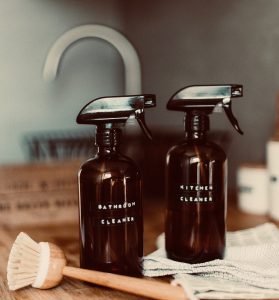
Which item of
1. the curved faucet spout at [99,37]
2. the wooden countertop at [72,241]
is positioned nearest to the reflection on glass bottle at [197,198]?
the wooden countertop at [72,241]

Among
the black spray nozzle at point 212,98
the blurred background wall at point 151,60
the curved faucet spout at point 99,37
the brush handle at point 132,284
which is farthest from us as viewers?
the blurred background wall at point 151,60

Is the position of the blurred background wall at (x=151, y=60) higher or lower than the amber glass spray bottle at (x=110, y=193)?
higher

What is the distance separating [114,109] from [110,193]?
10 cm

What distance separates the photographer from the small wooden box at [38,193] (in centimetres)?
94

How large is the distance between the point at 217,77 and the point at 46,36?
40cm

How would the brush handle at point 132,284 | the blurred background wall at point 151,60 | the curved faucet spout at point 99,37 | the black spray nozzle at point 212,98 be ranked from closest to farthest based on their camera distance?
the brush handle at point 132,284, the black spray nozzle at point 212,98, the curved faucet spout at point 99,37, the blurred background wall at point 151,60

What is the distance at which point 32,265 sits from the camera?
59 centimetres

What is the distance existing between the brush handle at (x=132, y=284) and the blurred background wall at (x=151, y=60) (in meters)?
0.62

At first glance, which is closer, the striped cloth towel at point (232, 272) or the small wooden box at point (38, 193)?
the striped cloth towel at point (232, 272)

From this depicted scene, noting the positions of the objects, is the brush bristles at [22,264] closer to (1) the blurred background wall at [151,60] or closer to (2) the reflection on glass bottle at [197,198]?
(2) the reflection on glass bottle at [197,198]

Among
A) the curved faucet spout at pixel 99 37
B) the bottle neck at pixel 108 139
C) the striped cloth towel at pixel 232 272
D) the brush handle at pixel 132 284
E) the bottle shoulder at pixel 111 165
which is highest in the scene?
the curved faucet spout at pixel 99 37

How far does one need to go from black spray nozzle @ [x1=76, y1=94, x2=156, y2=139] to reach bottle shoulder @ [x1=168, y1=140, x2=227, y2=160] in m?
0.08

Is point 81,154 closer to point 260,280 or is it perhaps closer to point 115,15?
point 115,15

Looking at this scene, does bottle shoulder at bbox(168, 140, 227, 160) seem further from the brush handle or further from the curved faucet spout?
the curved faucet spout
